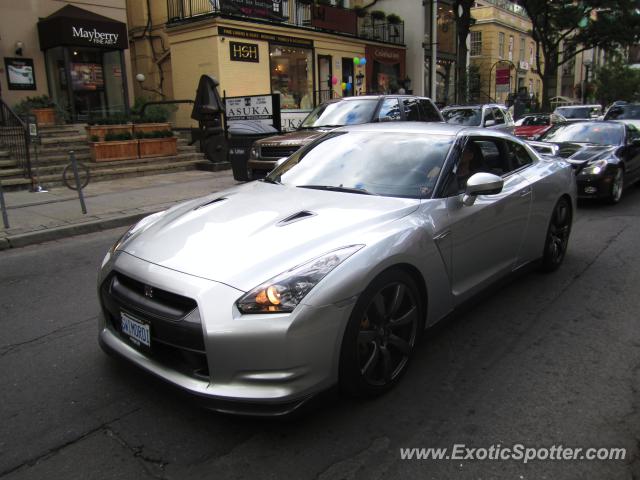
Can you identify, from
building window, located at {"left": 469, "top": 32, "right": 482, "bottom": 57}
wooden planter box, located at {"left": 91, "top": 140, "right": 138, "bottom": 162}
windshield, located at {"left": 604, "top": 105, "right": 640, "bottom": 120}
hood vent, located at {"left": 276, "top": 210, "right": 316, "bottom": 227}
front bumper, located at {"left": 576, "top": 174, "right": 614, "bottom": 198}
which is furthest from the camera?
building window, located at {"left": 469, "top": 32, "right": 482, "bottom": 57}

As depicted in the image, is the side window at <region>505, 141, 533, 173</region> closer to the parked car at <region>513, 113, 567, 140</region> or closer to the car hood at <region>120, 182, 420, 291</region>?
the car hood at <region>120, 182, 420, 291</region>

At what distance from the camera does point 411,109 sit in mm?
10703

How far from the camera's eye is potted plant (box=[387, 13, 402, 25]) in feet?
87.2

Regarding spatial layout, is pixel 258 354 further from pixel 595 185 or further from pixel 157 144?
pixel 157 144

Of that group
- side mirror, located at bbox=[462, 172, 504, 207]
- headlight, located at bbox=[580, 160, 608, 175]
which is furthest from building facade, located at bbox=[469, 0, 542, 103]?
side mirror, located at bbox=[462, 172, 504, 207]

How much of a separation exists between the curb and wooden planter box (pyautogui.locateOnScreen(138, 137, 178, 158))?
578cm

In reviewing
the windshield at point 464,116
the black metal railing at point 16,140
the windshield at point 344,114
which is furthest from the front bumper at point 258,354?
the windshield at point 464,116

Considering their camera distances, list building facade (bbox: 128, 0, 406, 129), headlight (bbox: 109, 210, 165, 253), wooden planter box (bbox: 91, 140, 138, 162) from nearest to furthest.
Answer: headlight (bbox: 109, 210, 165, 253)
wooden planter box (bbox: 91, 140, 138, 162)
building facade (bbox: 128, 0, 406, 129)

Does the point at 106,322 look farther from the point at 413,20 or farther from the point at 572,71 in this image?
the point at 572,71

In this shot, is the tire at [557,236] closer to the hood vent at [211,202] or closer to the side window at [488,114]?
the hood vent at [211,202]

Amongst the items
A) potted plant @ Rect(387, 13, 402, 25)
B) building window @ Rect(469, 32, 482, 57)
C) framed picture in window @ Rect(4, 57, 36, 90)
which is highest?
building window @ Rect(469, 32, 482, 57)

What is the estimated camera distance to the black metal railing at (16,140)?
1156 centimetres

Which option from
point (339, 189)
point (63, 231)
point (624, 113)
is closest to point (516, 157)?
point (339, 189)

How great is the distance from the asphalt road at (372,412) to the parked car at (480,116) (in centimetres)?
1041
